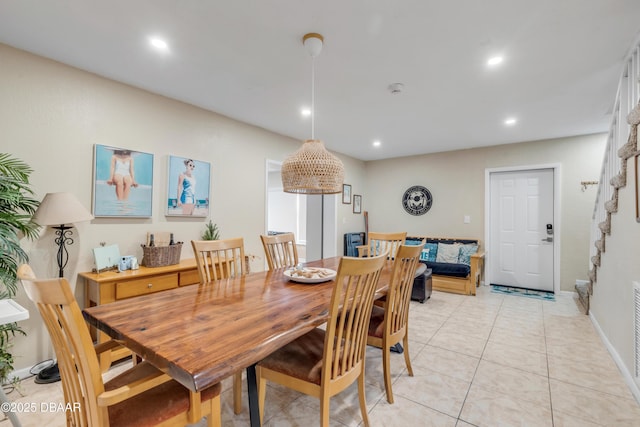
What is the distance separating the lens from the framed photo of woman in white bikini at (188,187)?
3.05m

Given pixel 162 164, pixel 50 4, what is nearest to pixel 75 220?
pixel 162 164

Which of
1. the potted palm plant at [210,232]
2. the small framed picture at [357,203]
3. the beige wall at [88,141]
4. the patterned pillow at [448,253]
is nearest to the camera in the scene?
the beige wall at [88,141]

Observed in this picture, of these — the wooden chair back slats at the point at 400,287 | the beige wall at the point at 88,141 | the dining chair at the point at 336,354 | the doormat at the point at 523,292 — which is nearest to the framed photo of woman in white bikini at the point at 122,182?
the beige wall at the point at 88,141

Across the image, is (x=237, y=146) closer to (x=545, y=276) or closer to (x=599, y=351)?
(x=599, y=351)

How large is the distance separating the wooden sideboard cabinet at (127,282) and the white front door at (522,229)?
4.81 meters

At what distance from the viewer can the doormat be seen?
4.32 meters

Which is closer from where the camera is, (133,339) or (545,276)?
(133,339)

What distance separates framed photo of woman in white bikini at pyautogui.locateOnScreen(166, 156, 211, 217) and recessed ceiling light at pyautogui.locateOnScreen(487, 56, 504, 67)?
2.92 metres

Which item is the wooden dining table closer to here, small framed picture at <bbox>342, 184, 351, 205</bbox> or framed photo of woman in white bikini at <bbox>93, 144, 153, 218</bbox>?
framed photo of woman in white bikini at <bbox>93, 144, 153, 218</bbox>

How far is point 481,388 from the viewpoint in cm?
206

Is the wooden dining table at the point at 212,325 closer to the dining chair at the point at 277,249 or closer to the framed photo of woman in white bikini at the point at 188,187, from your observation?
the dining chair at the point at 277,249

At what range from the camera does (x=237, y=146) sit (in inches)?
147

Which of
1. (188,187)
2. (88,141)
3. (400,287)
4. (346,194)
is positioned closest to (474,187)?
(346,194)

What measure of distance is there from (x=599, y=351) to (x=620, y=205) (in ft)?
4.34
